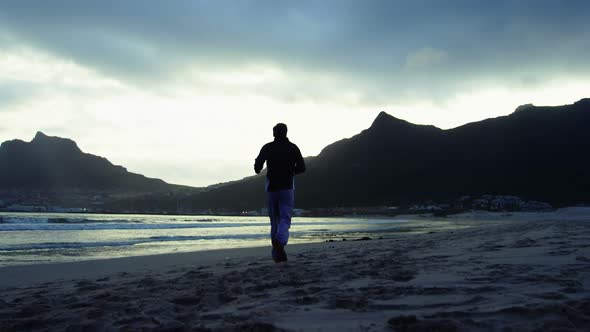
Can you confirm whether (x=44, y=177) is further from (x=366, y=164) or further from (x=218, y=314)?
(x=218, y=314)

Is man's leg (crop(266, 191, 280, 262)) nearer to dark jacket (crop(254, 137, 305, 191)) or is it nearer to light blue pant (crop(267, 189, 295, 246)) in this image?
light blue pant (crop(267, 189, 295, 246))

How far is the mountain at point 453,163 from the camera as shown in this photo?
6969 centimetres

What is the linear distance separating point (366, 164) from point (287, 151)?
290 feet

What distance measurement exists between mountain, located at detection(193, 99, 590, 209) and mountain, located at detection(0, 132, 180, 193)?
5508 cm

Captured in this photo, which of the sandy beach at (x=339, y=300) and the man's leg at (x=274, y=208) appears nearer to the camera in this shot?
the sandy beach at (x=339, y=300)

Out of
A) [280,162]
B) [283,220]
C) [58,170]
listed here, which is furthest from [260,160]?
[58,170]

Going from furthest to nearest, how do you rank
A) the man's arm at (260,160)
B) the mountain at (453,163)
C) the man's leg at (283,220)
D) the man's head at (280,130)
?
the mountain at (453,163), the man's head at (280,130), the man's arm at (260,160), the man's leg at (283,220)

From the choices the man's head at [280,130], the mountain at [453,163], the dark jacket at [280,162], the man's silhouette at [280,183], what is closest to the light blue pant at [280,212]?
the man's silhouette at [280,183]

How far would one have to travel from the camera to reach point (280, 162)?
256 inches

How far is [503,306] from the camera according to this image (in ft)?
8.25

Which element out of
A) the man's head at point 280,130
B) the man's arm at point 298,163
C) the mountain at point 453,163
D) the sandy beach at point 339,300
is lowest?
the sandy beach at point 339,300

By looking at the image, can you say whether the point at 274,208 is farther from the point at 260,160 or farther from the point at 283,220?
the point at 260,160

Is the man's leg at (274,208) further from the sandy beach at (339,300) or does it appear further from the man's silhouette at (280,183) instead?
the sandy beach at (339,300)

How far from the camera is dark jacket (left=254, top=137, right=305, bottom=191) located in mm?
6465
